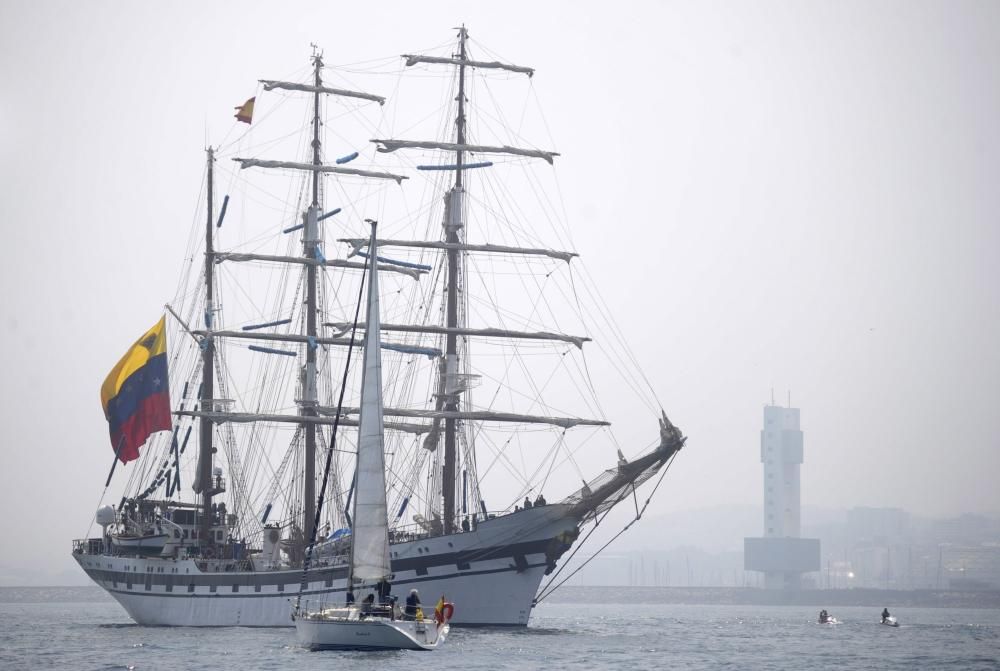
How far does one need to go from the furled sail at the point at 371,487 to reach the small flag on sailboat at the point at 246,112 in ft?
104

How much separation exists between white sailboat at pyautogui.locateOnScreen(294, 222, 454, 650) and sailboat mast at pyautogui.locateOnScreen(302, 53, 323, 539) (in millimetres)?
22443

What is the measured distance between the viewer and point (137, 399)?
87.5 metres

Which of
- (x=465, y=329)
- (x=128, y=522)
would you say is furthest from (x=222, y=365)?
(x=465, y=329)

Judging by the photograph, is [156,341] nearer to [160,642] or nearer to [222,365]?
[222,365]

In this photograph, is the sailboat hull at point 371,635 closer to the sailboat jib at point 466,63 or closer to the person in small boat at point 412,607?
the person in small boat at point 412,607

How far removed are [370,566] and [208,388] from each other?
31.9 meters

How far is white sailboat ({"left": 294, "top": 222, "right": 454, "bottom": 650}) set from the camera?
5650 cm

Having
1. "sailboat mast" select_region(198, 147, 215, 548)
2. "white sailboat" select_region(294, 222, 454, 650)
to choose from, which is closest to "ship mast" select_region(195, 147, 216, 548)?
"sailboat mast" select_region(198, 147, 215, 548)

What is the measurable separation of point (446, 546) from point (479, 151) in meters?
24.3

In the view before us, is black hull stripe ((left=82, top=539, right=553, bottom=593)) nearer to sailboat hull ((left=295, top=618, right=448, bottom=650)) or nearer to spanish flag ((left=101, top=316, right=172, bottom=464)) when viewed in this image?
spanish flag ((left=101, top=316, right=172, bottom=464))

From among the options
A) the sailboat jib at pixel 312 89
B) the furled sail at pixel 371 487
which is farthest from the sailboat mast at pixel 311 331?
the furled sail at pixel 371 487

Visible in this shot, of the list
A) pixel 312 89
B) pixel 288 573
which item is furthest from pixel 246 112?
pixel 288 573

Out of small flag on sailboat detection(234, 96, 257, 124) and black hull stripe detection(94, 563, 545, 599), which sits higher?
small flag on sailboat detection(234, 96, 257, 124)

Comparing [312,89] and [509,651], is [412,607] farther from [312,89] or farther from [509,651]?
[312,89]
